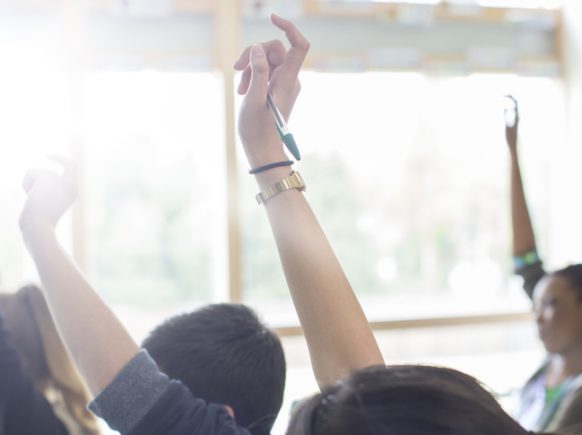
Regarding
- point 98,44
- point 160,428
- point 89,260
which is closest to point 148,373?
point 160,428

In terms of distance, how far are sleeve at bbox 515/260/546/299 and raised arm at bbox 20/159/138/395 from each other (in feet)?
4.56

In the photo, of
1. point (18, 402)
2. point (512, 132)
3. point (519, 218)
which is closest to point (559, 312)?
point (519, 218)

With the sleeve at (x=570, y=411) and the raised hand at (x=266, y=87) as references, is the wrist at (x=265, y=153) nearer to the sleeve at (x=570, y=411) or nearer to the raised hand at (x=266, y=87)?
the raised hand at (x=266, y=87)

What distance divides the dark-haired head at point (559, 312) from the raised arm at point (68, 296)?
151 cm

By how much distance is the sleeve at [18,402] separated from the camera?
1.11 meters

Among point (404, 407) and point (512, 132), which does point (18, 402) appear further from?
point (512, 132)

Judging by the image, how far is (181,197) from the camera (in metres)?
2.71

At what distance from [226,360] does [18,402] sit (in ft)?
1.51

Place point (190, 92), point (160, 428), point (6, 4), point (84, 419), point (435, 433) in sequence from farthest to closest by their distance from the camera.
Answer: point (190, 92) < point (6, 4) < point (84, 419) < point (160, 428) < point (435, 433)

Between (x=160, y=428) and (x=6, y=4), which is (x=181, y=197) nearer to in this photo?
(x=6, y=4)

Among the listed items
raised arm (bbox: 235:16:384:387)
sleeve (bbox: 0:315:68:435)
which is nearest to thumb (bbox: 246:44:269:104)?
raised arm (bbox: 235:16:384:387)

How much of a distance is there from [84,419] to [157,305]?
100 centimetres

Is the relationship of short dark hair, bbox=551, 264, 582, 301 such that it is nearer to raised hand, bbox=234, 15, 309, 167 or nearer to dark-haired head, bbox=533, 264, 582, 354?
dark-haired head, bbox=533, 264, 582, 354

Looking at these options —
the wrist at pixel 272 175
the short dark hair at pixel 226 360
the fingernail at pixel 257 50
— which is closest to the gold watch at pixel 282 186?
the wrist at pixel 272 175
